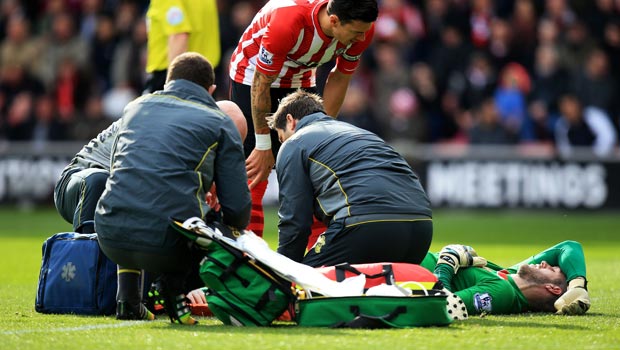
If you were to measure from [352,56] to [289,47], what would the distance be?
82cm

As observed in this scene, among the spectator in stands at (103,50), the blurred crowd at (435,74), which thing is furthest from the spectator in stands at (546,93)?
the spectator in stands at (103,50)

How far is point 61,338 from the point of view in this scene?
6008mm

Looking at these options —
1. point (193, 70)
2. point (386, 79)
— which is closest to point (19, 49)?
point (386, 79)

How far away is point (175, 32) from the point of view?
10.1m

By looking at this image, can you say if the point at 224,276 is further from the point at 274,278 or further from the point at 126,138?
the point at 126,138

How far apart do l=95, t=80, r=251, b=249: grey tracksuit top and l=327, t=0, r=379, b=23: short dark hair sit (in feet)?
5.40

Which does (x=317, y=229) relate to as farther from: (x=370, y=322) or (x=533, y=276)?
(x=370, y=322)

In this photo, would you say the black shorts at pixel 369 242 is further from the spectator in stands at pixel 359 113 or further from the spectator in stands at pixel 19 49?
the spectator in stands at pixel 19 49

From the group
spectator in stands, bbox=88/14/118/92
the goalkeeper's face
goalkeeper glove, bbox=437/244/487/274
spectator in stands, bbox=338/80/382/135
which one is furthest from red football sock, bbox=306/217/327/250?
spectator in stands, bbox=88/14/118/92

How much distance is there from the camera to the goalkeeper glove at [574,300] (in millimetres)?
7344

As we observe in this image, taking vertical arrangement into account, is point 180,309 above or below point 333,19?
below

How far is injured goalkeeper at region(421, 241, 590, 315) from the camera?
7.44 metres

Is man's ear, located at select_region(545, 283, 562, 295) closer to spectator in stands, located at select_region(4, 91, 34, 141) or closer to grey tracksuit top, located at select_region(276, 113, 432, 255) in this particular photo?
grey tracksuit top, located at select_region(276, 113, 432, 255)

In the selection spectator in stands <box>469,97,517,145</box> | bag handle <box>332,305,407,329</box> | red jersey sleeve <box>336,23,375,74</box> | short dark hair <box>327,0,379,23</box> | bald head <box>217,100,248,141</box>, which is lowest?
spectator in stands <box>469,97,517,145</box>
